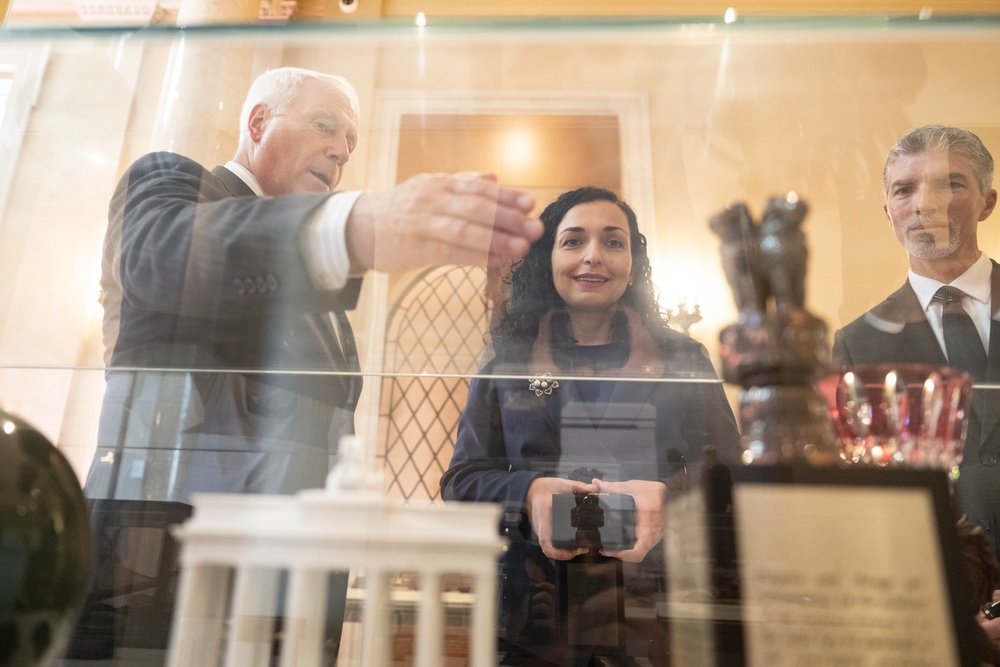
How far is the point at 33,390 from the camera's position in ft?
1.65

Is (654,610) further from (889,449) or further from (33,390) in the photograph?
(33,390)

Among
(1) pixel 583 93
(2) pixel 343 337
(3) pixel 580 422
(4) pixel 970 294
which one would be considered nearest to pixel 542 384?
(3) pixel 580 422

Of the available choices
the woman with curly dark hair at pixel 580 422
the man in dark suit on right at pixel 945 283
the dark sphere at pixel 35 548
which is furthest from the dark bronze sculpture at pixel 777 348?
the dark sphere at pixel 35 548

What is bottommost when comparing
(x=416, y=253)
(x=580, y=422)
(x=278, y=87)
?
(x=580, y=422)

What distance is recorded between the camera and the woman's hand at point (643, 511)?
411mm

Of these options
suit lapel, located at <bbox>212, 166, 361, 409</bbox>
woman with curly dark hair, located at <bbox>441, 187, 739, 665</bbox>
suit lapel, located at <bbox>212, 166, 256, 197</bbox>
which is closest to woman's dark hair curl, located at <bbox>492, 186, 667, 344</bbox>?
woman with curly dark hair, located at <bbox>441, 187, 739, 665</bbox>

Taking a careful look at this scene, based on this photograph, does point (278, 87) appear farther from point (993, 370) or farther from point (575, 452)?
point (993, 370)

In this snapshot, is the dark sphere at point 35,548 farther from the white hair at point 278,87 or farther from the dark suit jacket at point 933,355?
the dark suit jacket at point 933,355

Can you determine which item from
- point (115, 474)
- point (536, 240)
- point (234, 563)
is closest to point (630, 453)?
point (536, 240)

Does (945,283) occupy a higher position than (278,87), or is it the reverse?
(278,87)

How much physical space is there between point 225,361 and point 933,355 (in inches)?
21.4

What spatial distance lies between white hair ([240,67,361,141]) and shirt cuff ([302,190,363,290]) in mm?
112

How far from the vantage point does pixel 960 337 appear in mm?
515

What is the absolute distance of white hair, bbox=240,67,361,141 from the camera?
0.53 metres
